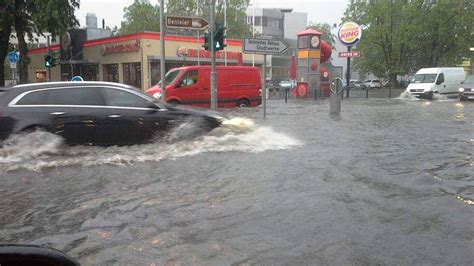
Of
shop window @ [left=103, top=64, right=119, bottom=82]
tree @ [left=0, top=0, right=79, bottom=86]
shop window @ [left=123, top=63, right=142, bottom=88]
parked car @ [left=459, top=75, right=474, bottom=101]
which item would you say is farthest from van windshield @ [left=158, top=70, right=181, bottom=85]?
shop window @ [left=103, top=64, right=119, bottom=82]

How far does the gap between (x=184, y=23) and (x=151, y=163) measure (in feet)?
31.7

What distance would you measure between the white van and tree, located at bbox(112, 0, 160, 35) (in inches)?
1407

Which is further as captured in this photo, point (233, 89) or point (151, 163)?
point (233, 89)

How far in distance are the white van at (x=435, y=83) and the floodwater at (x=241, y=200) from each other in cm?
1870

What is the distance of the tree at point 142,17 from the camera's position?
5750 centimetres

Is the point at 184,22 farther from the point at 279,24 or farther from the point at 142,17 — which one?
the point at 279,24

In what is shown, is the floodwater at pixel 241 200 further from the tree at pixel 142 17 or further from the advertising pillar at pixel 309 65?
the tree at pixel 142 17

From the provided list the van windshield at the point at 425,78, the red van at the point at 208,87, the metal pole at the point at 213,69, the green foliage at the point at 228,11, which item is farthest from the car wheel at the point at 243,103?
the green foliage at the point at 228,11

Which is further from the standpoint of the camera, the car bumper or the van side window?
the car bumper

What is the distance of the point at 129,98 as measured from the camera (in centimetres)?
908

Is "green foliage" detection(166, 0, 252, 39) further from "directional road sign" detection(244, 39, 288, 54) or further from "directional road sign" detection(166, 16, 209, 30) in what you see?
"directional road sign" detection(244, 39, 288, 54)

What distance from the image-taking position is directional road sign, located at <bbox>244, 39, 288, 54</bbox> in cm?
1579

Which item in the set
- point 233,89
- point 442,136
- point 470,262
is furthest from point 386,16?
point 470,262

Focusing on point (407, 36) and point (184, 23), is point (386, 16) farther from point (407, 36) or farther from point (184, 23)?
point (184, 23)
